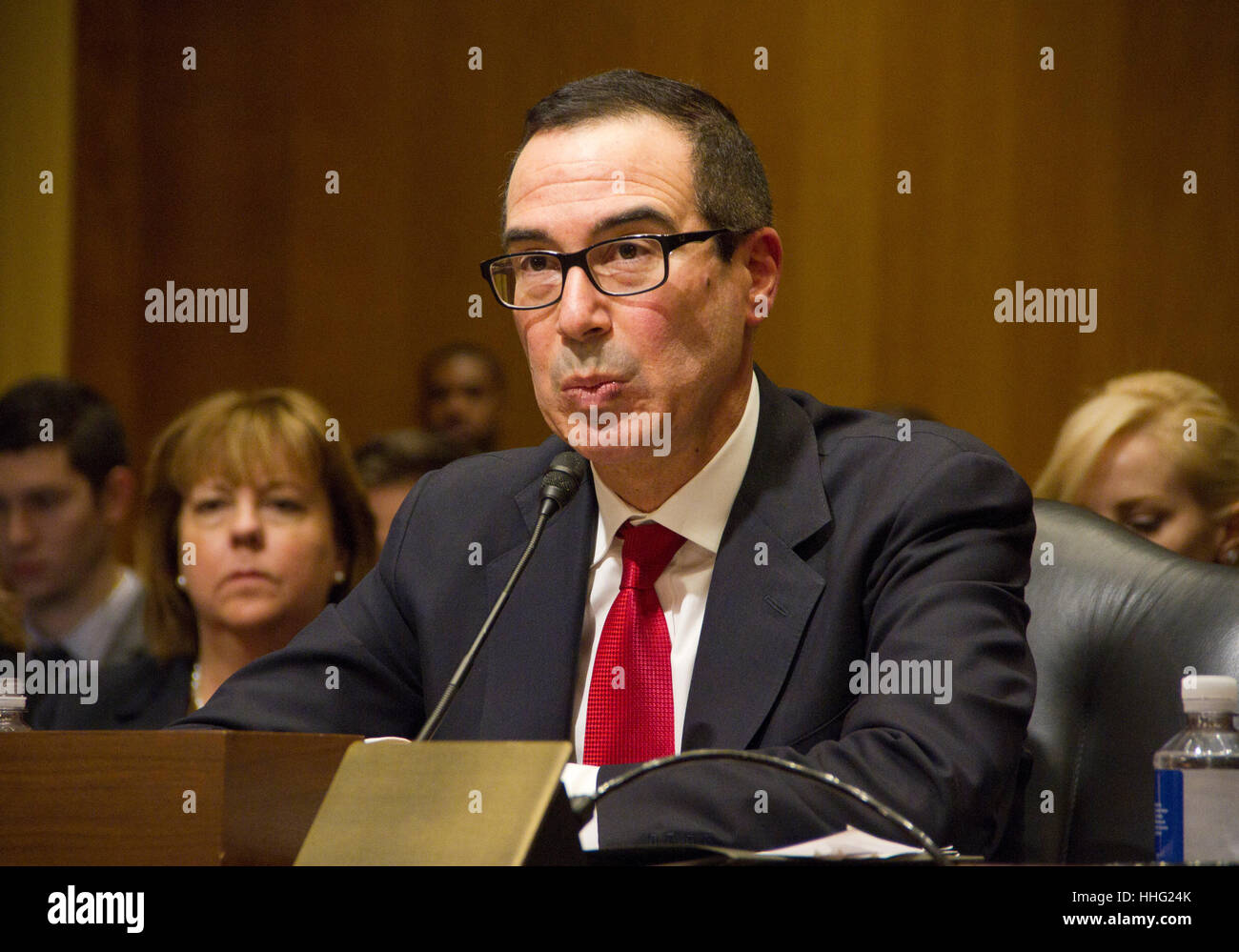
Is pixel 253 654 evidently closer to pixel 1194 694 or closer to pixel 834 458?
pixel 834 458

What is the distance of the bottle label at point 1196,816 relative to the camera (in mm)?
1197

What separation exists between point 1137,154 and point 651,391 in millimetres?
2736

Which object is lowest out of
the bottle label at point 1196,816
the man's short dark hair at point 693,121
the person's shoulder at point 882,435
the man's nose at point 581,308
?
the bottle label at point 1196,816

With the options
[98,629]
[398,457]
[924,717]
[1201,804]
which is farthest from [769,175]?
[1201,804]

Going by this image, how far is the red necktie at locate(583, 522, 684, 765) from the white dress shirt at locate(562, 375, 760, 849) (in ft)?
0.04

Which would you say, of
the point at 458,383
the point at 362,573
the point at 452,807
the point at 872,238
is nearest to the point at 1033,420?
the point at 872,238

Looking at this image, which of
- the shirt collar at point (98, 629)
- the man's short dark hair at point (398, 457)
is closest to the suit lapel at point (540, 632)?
the man's short dark hair at point (398, 457)

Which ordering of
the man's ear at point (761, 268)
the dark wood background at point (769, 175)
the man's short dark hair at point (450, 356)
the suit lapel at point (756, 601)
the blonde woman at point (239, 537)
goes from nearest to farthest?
the suit lapel at point (756, 601) < the man's ear at point (761, 268) < the blonde woman at point (239, 537) < the dark wood background at point (769, 175) < the man's short dark hair at point (450, 356)

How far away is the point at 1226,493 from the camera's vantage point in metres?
2.59

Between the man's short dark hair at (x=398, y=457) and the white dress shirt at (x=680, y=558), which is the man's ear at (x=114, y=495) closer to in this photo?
the man's short dark hair at (x=398, y=457)

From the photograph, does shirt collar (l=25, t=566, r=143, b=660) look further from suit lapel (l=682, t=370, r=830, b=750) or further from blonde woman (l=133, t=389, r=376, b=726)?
suit lapel (l=682, t=370, r=830, b=750)

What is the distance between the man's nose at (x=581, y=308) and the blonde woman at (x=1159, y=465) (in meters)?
1.28

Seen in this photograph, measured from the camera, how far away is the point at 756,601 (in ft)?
5.25

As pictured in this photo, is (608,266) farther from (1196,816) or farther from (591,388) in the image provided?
(1196,816)
